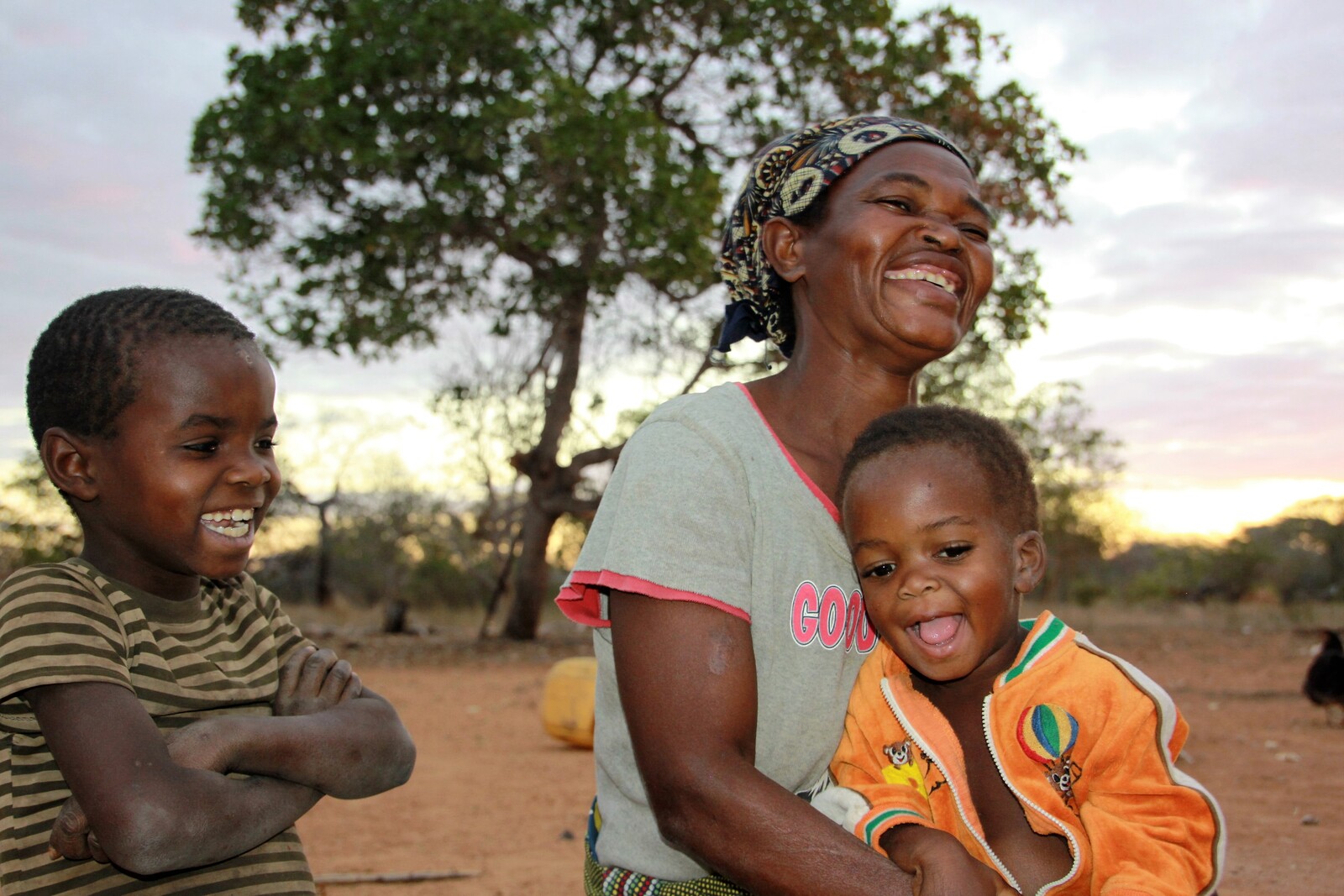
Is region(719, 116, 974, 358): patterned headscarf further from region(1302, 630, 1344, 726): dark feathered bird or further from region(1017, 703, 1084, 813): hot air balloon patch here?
A: region(1302, 630, 1344, 726): dark feathered bird

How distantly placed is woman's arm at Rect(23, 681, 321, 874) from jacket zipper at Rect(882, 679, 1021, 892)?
1155mm

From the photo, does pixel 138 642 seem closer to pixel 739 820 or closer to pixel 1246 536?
pixel 739 820

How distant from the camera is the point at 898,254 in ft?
7.75

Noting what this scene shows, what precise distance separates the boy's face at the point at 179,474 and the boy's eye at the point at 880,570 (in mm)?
1145

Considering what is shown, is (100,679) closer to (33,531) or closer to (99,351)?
(99,351)

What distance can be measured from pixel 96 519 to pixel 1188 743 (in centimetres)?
735

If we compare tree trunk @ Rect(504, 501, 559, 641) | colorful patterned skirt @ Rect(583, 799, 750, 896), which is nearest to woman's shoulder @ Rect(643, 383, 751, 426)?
colorful patterned skirt @ Rect(583, 799, 750, 896)

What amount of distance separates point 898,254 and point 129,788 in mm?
1700

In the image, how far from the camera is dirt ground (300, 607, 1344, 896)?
4.83m

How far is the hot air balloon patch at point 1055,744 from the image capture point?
6.66 feet

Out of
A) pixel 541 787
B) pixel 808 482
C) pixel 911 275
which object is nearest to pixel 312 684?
pixel 808 482

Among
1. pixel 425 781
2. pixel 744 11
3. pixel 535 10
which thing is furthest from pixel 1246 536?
pixel 425 781

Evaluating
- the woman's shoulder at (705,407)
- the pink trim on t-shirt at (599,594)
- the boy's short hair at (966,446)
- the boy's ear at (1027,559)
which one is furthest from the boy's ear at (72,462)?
the boy's ear at (1027,559)

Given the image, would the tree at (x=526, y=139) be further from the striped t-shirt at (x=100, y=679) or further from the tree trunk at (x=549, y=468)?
the striped t-shirt at (x=100, y=679)
